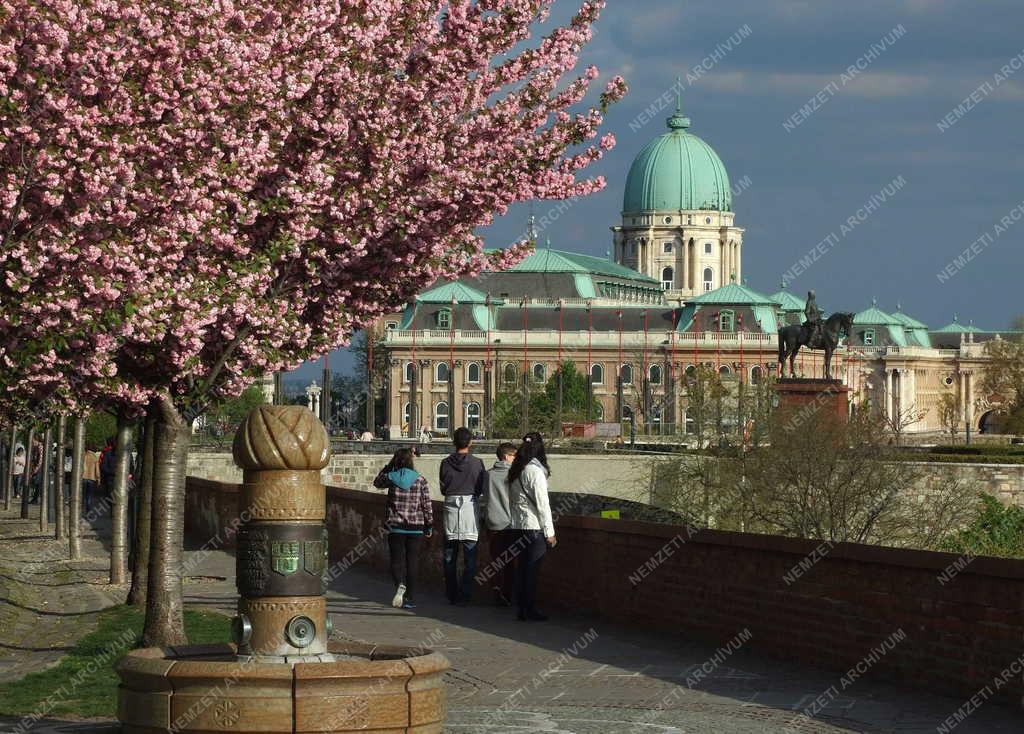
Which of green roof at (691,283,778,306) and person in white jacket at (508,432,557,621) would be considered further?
green roof at (691,283,778,306)

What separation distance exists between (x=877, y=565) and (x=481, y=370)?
14618 centimetres

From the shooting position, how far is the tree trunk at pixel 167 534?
15.0m

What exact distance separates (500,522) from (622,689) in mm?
6398

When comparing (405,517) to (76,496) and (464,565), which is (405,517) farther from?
(76,496)

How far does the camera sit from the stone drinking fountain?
341 inches

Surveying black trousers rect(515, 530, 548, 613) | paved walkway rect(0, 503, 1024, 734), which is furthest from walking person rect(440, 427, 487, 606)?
black trousers rect(515, 530, 548, 613)

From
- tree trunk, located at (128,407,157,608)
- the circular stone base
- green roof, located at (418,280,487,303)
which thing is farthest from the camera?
green roof, located at (418,280,487,303)

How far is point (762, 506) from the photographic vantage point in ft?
148

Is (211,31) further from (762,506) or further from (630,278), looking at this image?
(630,278)

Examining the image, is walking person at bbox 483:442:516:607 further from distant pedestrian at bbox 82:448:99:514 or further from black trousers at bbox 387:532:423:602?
distant pedestrian at bbox 82:448:99:514

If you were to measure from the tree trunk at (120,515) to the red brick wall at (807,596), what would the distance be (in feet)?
22.4

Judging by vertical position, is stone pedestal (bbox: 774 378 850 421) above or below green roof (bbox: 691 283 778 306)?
below

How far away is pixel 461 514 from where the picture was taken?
1980 cm

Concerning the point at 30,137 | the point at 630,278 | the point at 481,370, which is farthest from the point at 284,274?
the point at 630,278
